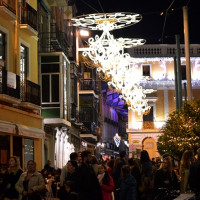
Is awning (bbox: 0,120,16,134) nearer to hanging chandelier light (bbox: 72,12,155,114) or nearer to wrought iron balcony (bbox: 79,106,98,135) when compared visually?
hanging chandelier light (bbox: 72,12,155,114)

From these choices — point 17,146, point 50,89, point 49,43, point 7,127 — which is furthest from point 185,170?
point 49,43

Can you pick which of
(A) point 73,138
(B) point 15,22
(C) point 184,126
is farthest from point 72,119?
(B) point 15,22

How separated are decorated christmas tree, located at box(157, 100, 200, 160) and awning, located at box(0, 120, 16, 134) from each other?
9981mm

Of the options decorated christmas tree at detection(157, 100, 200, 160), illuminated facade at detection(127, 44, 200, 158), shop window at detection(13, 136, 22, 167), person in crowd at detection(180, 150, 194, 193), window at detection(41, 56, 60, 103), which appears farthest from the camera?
illuminated facade at detection(127, 44, 200, 158)

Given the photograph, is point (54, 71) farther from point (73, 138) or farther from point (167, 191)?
point (167, 191)

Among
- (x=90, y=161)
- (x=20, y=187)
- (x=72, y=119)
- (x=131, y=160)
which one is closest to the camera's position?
(x=90, y=161)

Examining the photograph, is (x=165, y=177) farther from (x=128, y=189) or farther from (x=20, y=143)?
(x=20, y=143)

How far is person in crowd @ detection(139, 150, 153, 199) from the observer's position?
15.4 meters

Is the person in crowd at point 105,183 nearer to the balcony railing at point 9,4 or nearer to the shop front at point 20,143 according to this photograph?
the shop front at point 20,143

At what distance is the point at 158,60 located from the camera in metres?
67.4

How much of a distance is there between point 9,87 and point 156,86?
1881 inches

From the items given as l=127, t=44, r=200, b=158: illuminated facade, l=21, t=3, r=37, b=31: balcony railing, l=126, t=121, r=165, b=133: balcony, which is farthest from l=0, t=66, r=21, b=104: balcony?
l=126, t=121, r=165, b=133: balcony

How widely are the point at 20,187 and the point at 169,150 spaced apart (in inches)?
713

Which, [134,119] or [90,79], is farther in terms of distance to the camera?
[134,119]
